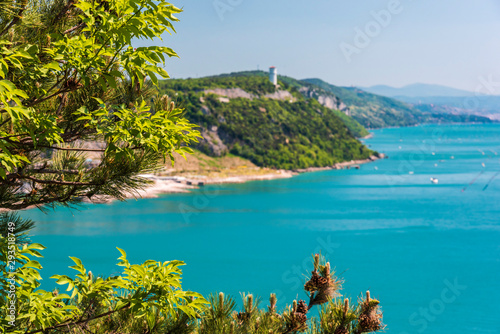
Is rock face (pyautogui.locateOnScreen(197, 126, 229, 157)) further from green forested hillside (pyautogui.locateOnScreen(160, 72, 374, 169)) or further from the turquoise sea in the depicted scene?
the turquoise sea

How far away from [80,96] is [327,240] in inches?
1449

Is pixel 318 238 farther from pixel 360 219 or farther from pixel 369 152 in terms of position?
pixel 369 152

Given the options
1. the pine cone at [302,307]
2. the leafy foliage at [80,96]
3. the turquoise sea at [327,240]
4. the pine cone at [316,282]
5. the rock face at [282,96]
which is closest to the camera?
the leafy foliage at [80,96]

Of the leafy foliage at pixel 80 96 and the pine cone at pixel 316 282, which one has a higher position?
the leafy foliage at pixel 80 96

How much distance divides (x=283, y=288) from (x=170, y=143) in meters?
26.9

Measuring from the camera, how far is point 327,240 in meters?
38.9

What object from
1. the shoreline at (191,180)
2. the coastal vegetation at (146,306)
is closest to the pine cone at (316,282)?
the coastal vegetation at (146,306)

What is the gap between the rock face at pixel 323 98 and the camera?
472 feet

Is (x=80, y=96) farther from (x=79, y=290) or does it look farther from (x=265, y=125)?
(x=265, y=125)

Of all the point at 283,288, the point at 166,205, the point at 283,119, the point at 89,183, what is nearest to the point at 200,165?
the point at 166,205

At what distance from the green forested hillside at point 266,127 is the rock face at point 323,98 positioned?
149 ft

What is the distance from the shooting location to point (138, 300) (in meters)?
2.81

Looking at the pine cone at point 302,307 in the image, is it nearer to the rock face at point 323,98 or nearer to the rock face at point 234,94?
the rock face at point 234,94

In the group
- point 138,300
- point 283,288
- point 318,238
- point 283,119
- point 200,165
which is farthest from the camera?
point 283,119
